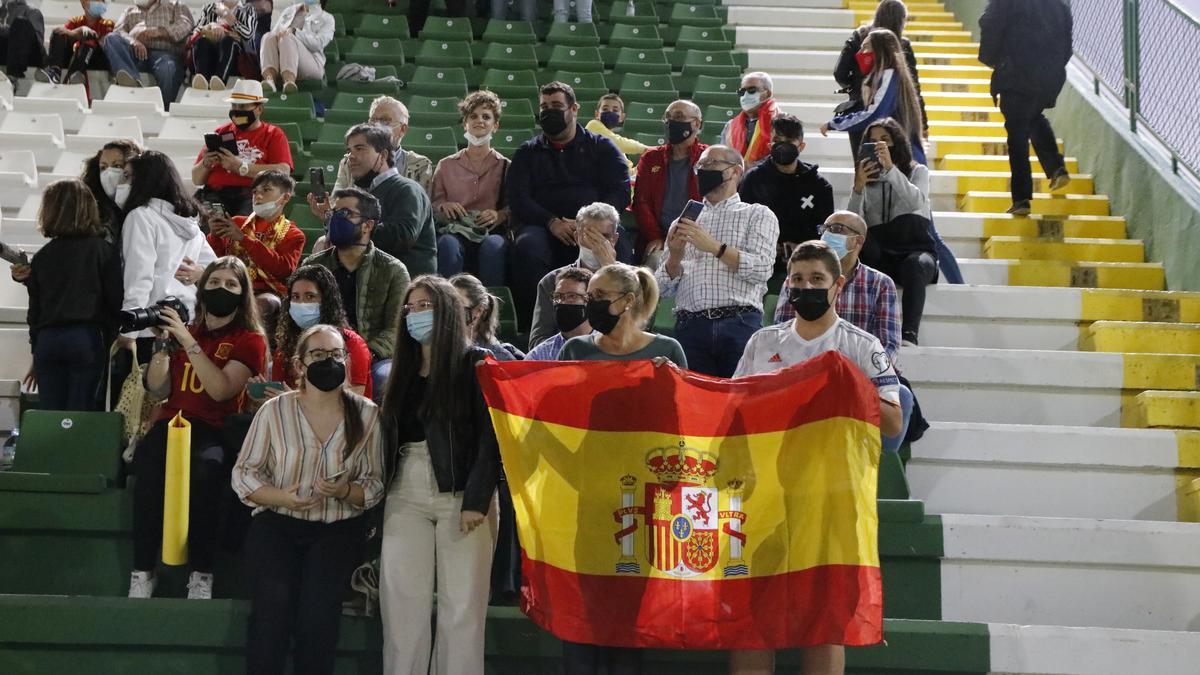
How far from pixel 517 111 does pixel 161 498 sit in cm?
520

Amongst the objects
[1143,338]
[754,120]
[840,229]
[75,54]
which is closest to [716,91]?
[754,120]

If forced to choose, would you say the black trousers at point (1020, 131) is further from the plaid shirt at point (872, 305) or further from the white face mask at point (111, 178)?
the white face mask at point (111, 178)

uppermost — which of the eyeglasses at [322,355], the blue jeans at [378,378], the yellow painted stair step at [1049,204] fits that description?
the yellow painted stair step at [1049,204]

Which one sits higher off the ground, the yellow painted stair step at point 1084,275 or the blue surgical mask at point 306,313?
the yellow painted stair step at point 1084,275

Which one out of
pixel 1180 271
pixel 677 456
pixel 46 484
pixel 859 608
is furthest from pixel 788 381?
pixel 1180 271

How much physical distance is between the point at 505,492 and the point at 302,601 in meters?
0.80

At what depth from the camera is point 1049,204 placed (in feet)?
28.4

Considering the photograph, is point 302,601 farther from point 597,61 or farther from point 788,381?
point 597,61

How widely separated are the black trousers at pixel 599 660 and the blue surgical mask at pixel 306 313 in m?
1.56

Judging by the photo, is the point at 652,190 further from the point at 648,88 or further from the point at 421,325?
the point at 648,88

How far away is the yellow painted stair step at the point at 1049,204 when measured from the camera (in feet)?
28.3

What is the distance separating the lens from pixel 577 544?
4945mm

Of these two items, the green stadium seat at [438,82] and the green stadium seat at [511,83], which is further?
the green stadium seat at [438,82]

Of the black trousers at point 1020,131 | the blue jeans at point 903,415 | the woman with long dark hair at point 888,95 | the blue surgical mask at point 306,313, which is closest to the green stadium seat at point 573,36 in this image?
the woman with long dark hair at point 888,95
